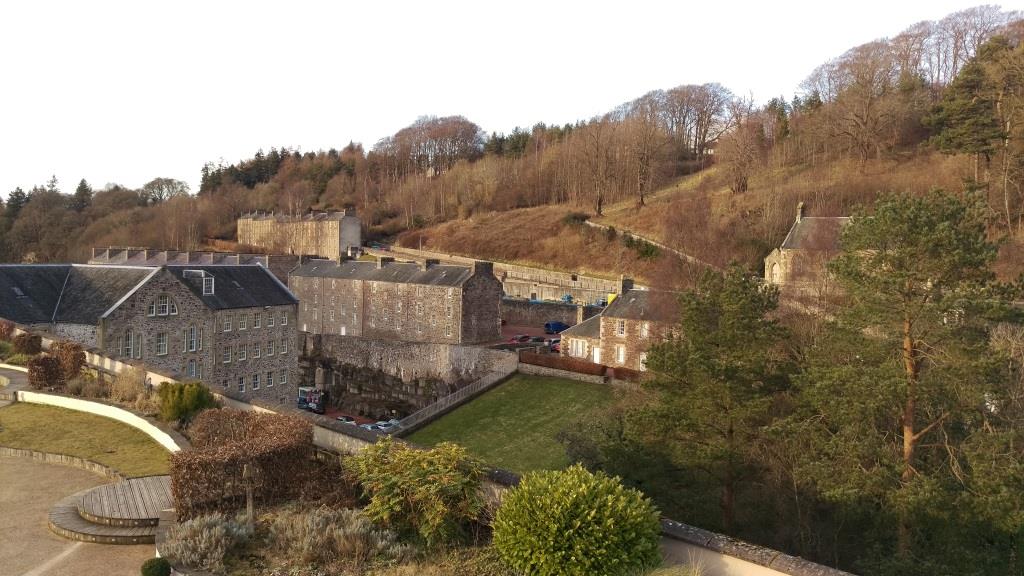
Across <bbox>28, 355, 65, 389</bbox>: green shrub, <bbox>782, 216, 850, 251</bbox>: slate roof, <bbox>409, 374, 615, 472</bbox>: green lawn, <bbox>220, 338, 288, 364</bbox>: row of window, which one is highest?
<bbox>782, 216, 850, 251</bbox>: slate roof

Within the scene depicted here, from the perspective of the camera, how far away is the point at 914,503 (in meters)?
14.6

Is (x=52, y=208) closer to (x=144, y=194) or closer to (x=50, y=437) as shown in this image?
(x=144, y=194)

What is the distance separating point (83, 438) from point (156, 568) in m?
8.33

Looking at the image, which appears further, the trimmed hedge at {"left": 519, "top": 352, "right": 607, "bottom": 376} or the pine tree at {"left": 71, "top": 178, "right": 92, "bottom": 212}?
the pine tree at {"left": 71, "top": 178, "right": 92, "bottom": 212}

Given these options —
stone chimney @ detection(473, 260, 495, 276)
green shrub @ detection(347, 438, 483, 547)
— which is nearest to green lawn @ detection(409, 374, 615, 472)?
stone chimney @ detection(473, 260, 495, 276)

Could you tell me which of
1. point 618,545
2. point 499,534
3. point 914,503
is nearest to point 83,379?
point 499,534

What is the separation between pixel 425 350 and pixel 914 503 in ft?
111

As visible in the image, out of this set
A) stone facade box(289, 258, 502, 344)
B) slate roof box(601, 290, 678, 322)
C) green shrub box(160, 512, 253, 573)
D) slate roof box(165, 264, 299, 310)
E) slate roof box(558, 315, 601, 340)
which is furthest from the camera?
stone facade box(289, 258, 502, 344)

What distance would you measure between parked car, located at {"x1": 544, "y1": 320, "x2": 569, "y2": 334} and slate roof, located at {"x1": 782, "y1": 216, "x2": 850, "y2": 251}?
1776cm

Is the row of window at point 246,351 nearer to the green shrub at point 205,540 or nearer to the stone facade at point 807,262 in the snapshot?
the stone facade at point 807,262

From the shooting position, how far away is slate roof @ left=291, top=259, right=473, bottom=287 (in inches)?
1891

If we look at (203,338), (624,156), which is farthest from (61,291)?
(624,156)

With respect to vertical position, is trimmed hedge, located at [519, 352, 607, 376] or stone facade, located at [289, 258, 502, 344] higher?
stone facade, located at [289, 258, 502, 344]

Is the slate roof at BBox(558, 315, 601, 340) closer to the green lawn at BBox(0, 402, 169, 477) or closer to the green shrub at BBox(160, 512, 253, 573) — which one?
the green lawn at BBox(0, 402, 169, 477)
